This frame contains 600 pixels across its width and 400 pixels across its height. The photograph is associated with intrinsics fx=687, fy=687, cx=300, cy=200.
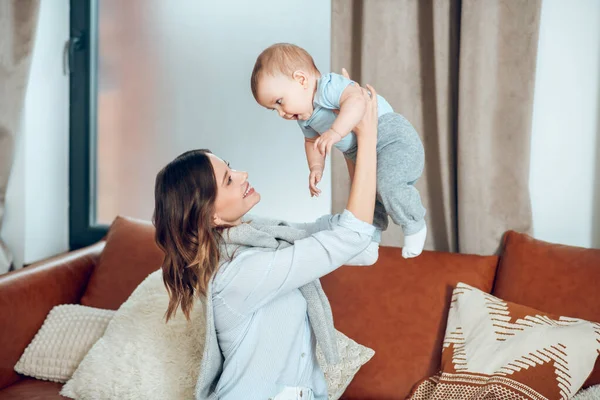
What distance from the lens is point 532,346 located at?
74.2 inches

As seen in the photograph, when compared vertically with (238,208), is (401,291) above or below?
below

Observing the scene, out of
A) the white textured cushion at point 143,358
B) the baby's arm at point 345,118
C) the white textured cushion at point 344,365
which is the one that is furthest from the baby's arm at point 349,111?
the white textured cushion at point 143,358

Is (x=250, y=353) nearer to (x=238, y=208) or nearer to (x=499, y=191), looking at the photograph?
(x=238, y=208)

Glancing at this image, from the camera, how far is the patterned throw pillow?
5.97ft

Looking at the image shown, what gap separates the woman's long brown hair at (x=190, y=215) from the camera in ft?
5.21

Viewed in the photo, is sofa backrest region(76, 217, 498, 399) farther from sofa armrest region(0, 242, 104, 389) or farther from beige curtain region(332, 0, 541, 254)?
sofa armrest region(0, 242, 104, 389)

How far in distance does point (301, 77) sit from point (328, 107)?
0.09m

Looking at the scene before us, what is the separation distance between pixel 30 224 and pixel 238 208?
1718 mm

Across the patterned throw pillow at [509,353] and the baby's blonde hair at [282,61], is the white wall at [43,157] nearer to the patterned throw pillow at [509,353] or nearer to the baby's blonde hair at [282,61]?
the baby's blonde hair at [282,61]

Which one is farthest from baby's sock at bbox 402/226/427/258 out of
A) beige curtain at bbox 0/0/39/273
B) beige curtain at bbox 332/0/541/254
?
beige curtain at bbox 0/0/39/273

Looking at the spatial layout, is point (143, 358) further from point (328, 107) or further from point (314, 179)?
point (328, 107)

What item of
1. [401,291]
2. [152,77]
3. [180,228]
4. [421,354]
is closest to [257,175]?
[152,77]

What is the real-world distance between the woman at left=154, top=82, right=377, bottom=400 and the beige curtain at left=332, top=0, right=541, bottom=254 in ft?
2.75

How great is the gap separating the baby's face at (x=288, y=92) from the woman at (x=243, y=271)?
0.15 metres
